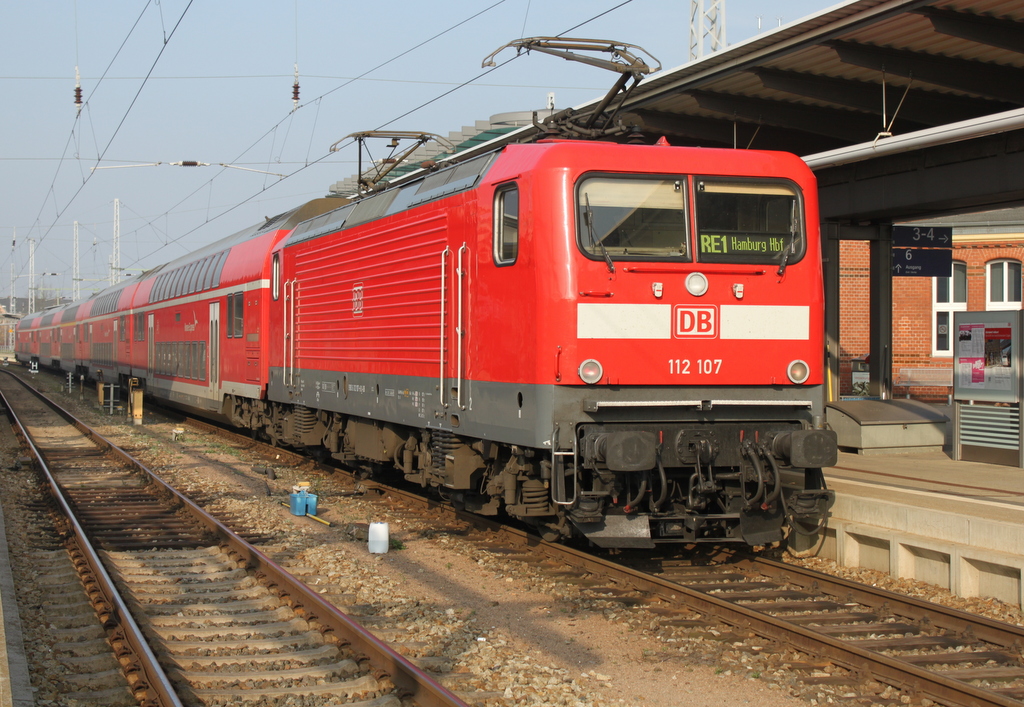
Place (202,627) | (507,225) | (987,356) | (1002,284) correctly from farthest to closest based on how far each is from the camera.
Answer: (1002,284) < (987,356) < (507,225) < (202,627)

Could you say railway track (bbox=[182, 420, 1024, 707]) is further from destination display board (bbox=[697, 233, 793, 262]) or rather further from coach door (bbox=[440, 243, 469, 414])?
destination display board (bbox=[697, 233, 793, 262])

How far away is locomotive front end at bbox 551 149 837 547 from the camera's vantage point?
7.66 m

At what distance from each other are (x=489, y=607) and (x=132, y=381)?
21263 millimetres

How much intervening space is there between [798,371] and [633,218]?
72.3 inches

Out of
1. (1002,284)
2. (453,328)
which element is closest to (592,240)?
(453,328)

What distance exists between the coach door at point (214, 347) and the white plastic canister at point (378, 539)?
10.4 meters

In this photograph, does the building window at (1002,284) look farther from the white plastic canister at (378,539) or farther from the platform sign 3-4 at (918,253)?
the white plastic canister at (378,539)

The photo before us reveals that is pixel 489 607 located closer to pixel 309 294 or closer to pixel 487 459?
pixel 487 459

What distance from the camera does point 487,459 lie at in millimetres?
9047

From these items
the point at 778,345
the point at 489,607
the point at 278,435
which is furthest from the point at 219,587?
the point at 278,435

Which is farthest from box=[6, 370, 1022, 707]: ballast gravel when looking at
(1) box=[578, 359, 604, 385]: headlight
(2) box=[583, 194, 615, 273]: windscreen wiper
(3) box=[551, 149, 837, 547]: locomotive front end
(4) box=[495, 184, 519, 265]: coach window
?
(4) box=[495, 184, 519, 265]: coach window

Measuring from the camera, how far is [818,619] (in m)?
6.78

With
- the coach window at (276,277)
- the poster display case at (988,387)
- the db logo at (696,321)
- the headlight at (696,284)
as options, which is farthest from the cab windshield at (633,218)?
the coach window at (276,277)

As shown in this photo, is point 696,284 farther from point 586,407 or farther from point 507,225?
point 507,225
